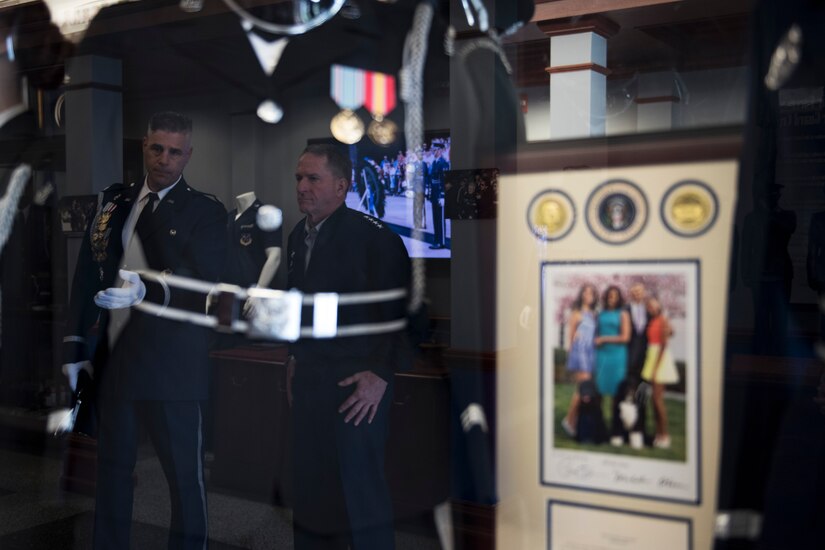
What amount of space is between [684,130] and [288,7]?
0.60m

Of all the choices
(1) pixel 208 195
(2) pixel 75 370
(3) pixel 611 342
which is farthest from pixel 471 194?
(2) pixel 75 370

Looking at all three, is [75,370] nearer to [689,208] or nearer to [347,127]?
[347,127]

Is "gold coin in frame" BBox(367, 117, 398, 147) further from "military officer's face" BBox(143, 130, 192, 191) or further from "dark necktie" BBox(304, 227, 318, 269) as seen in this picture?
"military officer's face" BBox(143, 130, 192, 191)

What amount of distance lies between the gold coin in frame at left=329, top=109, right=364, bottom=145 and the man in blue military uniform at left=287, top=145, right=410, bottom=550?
0.07 ft

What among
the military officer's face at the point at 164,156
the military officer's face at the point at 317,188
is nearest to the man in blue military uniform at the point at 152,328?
the military officer's face at the point at 164,156

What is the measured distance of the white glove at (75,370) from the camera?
1.32m

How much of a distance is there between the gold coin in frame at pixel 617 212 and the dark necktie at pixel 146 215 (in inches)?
28.3

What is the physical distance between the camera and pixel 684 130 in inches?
30.9

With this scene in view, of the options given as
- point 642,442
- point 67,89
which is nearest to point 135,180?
point 67,89

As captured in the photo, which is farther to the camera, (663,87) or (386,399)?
(386,399)

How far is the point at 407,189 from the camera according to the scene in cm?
103

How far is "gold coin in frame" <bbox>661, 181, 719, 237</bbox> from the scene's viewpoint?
2.47 ft

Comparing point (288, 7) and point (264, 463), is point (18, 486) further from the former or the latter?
point (288, 7)

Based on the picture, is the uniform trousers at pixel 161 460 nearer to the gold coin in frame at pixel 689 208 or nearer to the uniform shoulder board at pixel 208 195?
the uniform shoulder board at pixel 208 195
